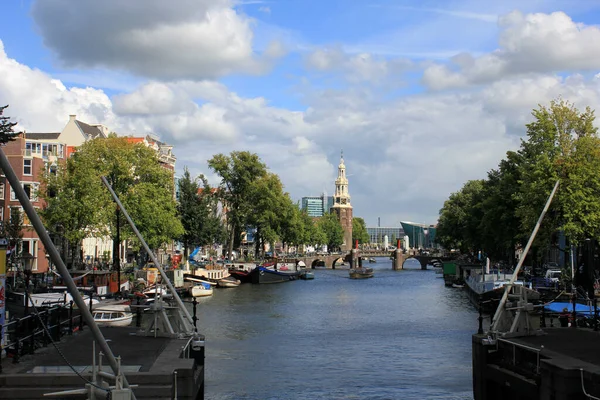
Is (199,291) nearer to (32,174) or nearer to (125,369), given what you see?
(32,174)

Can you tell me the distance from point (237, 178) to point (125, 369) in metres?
113

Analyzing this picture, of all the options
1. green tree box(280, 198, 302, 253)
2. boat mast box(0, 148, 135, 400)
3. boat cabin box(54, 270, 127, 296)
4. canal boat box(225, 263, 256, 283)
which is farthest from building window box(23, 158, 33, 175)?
boat mast box(0, 148, 135, 400)

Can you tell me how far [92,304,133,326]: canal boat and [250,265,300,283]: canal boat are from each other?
71.8m

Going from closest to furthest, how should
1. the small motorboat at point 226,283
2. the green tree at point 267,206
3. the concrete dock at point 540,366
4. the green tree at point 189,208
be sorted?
the concrete dock at point 540,366 < the small motorboat at point 226,283 < the green tree at point 189,208 < the green tree at point 267,206

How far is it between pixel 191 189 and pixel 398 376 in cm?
8273

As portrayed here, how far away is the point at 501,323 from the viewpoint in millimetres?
29562

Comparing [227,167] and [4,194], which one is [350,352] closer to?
[4,194]

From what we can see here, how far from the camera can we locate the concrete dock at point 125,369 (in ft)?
64.9

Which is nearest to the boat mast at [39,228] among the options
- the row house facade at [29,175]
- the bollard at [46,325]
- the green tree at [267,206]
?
the bollard at [46,325]

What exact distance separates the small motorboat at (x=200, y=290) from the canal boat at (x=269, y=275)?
3010 cm

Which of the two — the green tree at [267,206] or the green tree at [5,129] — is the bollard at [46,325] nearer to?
the green tree at [5,129]

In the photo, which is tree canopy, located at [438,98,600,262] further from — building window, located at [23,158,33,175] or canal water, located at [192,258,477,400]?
building window, located at [23,158,33,175]

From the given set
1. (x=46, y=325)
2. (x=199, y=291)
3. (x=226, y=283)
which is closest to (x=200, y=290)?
(x=199, y=291)

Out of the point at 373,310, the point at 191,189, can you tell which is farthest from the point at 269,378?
the point at 191,189
